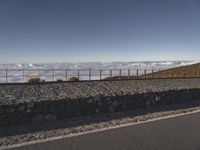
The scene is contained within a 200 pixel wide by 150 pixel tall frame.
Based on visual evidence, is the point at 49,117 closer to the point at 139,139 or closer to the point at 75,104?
the point at 75,104

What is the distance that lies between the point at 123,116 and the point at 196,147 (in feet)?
14.5

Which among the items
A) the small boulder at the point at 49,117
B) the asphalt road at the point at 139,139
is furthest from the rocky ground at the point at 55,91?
the asphalt road at the point at 139,139

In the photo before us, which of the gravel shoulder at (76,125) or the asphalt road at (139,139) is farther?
the gravel shoulder at (76,125)

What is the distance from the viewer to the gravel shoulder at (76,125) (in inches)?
299

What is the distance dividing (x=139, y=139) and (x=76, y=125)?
266cm

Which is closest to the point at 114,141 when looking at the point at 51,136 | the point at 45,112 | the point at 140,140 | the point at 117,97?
the point at 140,140

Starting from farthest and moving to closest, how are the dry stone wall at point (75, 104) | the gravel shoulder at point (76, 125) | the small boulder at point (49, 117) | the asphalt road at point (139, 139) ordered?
the small boulder at point (49, 117)
the dry stone wall at point (75, 104)
the gravel shoulder at point (76, 125)
the asphalt road at point (139, 139)

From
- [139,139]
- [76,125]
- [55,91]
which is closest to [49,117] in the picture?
[76,125]

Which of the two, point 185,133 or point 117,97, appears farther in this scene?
point 117,97

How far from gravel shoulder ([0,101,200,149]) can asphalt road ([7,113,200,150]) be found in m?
0.71

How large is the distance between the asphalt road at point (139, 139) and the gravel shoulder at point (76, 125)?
713mm

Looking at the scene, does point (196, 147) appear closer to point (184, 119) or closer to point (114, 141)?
point (114, 141)

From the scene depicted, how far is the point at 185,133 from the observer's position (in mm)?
7660

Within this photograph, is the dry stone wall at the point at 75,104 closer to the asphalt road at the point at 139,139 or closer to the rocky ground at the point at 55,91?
the rocky ground at the point at 55,91
